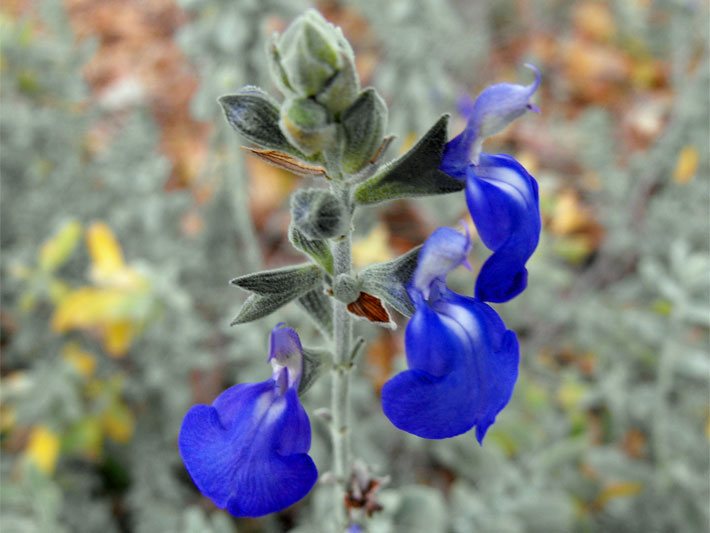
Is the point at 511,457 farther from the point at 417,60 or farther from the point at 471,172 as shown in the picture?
the point at 471,172

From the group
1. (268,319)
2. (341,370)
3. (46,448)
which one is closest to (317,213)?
(341,370)

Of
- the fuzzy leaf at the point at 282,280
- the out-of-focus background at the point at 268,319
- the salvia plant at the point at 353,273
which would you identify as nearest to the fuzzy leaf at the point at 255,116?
the salvia plant at the point at 353,273

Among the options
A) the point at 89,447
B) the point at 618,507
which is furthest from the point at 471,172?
the point at 89,447

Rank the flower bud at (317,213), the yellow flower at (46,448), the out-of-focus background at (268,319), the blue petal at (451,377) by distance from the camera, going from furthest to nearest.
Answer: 1. the yellow flower at (46,448)
2. the out-of-focus background at (268,319)
3. the flower bud at (317,213)
4. the blue petal at (451,377)

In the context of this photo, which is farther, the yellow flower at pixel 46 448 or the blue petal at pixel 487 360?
the yellow flower at pixel 46 448

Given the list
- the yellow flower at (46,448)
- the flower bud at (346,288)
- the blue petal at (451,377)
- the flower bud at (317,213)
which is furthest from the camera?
the yellow flower at (46,448)

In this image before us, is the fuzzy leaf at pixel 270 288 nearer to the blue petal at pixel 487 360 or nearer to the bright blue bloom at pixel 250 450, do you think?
the bright blue bloom at pixel 250 450

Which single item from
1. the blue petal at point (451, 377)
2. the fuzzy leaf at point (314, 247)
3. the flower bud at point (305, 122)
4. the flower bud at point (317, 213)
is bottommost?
the blue petal at point (451, 377)
